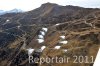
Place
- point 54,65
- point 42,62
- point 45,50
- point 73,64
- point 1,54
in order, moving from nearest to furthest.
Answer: point 73,64 < point 54,65 < point 42,62 < point 45,50 < point 1,54

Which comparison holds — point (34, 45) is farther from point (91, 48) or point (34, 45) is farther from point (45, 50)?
point (91, 48)

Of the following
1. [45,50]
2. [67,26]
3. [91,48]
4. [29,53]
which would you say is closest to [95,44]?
[91,48]

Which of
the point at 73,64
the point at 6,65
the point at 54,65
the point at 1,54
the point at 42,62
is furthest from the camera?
the point at 1,54

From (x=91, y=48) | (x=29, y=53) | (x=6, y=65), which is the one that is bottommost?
(x=6, y=65)

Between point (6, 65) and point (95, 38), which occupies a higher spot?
point (95, 38)

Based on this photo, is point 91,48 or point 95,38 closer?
point 91,48

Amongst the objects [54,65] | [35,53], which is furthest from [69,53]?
[35,53]
